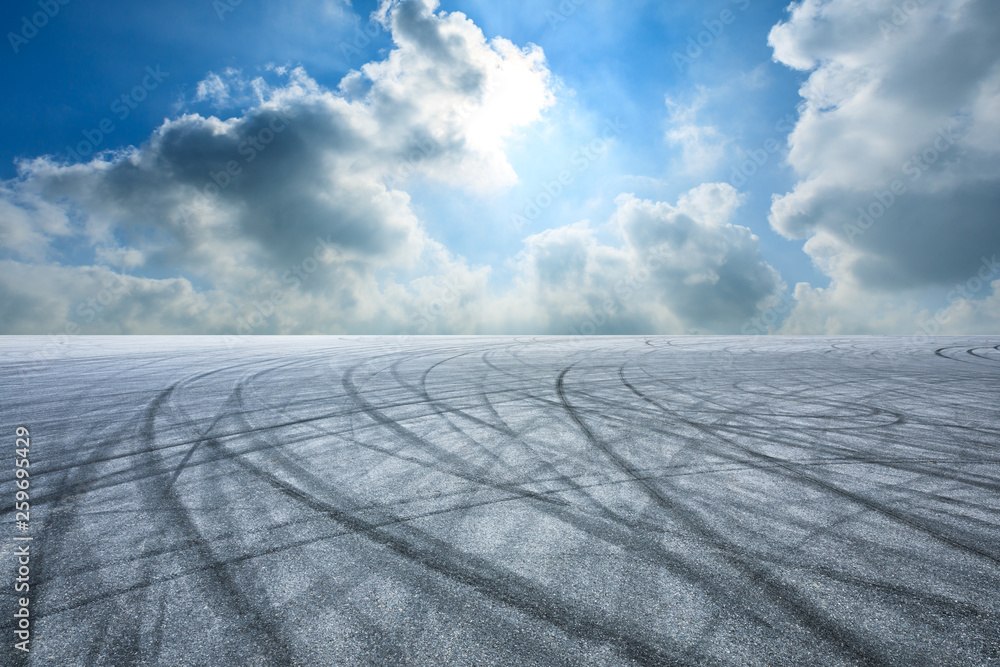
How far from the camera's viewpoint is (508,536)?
3475mm

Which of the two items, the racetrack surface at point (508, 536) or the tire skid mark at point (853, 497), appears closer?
the racetrack surface at point (508, 536)

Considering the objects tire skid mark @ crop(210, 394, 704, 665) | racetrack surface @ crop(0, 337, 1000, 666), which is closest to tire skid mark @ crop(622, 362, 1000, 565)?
racetrack surface @ crop(0, 337, 1000, 666)

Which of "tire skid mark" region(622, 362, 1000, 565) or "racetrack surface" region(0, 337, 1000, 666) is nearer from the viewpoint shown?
"racetrack surface" region(0, 337, 1000, 666)

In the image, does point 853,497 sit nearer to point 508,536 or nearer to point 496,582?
point 508,536

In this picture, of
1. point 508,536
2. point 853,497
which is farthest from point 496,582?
point 853,497

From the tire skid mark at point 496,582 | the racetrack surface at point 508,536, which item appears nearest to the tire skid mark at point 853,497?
the racetrack surface at point 508,536

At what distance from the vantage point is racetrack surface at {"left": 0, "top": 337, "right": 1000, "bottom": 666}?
242 centimetres

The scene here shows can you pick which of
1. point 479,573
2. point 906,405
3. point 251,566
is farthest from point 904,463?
point 251,566

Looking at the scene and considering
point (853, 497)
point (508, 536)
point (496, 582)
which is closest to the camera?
point (496, 582)

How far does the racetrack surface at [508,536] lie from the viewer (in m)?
2.42

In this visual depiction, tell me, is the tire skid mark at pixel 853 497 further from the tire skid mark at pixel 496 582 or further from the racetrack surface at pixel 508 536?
the tire skid mark at pixel 496 582

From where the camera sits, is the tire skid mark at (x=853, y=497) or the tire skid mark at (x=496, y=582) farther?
the tire skid mark at (x=853, y=497)

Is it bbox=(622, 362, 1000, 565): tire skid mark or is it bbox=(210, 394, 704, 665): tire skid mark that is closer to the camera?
bbox=(210, 394, 704, 665): tire skid mark

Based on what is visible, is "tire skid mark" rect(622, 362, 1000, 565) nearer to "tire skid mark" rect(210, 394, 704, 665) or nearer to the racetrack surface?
the racetrack surface
